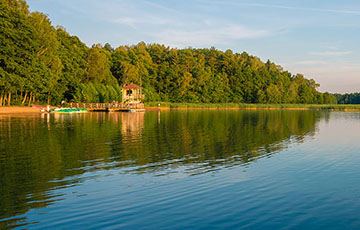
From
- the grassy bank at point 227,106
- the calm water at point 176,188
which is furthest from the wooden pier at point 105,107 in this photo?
the calm water at point 176,188

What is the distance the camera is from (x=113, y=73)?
111 meters

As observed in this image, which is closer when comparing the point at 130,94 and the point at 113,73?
the point at 130,94

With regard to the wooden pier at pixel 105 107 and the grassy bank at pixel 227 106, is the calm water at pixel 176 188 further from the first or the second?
the grassy bank at pixel 227 106

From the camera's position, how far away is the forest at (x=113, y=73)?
63.4 meters

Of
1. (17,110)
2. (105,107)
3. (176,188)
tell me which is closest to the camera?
(176,188)

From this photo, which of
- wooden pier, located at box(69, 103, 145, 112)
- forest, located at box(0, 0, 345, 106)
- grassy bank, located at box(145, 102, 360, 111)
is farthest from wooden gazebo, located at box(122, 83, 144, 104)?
grassy bank, located at box(145, 102, 360, 111)

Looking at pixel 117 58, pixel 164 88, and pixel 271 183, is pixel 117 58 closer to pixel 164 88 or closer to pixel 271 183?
pixel 164 88

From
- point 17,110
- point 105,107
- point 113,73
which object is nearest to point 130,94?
point 105,107

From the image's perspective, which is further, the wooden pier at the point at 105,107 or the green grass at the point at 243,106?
the green grass at the point at 243,106

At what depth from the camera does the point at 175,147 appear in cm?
2075

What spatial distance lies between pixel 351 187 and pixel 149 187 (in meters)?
7.12

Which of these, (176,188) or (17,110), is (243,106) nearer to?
(17,110)

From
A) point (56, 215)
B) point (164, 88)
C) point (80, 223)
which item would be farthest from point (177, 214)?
point (164, 88)

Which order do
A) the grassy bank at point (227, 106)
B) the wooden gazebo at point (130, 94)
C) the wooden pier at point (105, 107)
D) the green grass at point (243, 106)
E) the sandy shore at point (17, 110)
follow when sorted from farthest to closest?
the green grass at point (243, 106) → the grassy bank at point (227, 106) → the wooden gazebo at point (130, 94) → the wooden pier at point (105, 107) → the sandy shore at point (17, 110)
